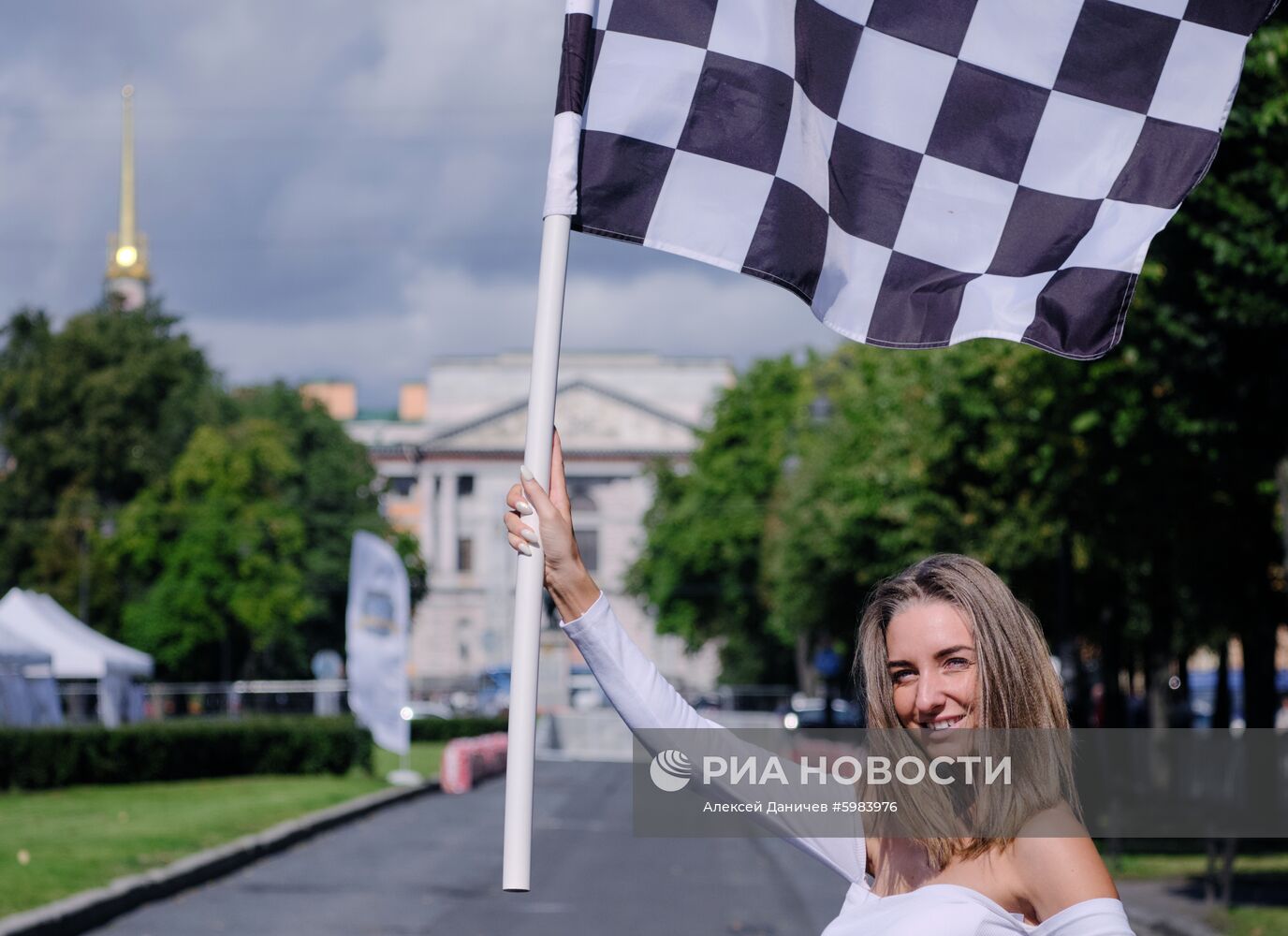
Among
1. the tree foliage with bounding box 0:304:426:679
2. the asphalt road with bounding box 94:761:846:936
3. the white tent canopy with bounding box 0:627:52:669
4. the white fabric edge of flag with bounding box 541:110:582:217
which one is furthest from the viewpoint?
the tree foliage with bounding box 0:304:426:679

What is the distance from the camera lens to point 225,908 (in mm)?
13852

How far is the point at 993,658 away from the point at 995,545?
29.8 meters

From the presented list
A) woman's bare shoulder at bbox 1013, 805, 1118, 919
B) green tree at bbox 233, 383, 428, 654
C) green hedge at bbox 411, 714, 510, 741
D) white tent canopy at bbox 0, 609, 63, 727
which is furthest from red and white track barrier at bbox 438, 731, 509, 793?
woman's bare shoulder at bbox 1013, 805, 1118, 919

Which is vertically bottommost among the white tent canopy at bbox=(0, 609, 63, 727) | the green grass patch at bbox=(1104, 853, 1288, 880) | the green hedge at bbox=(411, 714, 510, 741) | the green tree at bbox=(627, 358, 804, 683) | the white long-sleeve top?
the green hedge at bbox=(411, 714, 510, 741)

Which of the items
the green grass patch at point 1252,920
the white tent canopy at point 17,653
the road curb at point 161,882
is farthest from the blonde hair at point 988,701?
the white tent canopy at point 17,653

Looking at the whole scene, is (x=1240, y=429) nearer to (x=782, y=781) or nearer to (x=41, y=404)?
(x=782, y=781)

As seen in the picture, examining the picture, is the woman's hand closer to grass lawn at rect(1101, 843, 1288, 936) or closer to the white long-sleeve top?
the white long-sleeve top

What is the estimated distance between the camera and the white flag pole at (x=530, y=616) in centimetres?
298

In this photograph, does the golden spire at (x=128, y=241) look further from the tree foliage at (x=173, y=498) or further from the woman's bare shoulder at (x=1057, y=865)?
the woman's bare shoulder at (x=1057, y=865)

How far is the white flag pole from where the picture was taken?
2979 millimetres

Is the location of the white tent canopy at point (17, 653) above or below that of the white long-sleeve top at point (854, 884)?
below

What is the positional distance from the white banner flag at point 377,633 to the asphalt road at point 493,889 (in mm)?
4696

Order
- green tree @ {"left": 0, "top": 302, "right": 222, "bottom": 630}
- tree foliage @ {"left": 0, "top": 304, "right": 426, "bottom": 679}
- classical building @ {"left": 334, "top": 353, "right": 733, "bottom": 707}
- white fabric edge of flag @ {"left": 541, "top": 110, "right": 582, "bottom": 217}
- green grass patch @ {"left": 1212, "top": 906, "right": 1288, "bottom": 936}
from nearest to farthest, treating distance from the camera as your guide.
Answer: white fabric edge of flag @ {"left": 541, "top": 110, "right": 582, "bottom": 217}, green grass patch @ {"left": 1212, "top": 906, "right": 1288, "bottom": 936}, tree foliage @ {"left": 0, "top": 304, "right": 426, "bottom": 679}, green tree @ {"left": 0, "top": 302, "right": 222, "bottom": 630}, classical building @ {"left": 334, "top": 353, "right": 733, "bottom": 707}

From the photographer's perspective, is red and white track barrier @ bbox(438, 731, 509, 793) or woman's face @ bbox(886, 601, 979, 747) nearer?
woman's face @ bbox(886, 601, 979, 747)
